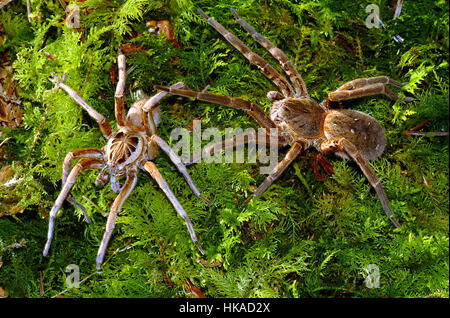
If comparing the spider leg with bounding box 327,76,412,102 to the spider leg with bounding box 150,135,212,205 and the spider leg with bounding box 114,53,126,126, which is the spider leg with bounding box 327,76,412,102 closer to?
the spider leg with bounding box 150,135,212,205

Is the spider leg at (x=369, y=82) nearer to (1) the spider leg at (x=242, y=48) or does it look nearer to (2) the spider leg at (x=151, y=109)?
(1) the spider leg at (x=242, y=48)

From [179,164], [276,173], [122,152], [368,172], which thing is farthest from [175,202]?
[368,172]

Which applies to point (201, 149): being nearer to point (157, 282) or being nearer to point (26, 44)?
point (157, 282)

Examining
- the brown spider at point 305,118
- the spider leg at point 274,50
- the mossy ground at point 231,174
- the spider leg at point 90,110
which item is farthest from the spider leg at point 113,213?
the spider leg at point 274,50

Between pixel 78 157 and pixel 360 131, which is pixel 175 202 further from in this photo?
pixel 360 131

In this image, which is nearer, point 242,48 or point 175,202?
point 175,202
